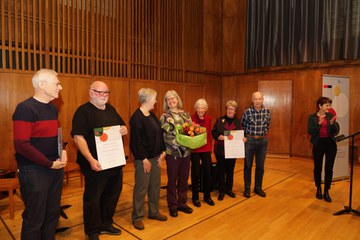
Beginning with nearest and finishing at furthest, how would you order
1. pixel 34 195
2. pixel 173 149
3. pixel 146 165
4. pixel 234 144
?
pixel 34 195, pixel 146 165, pixel 173 149, pixel 234 144

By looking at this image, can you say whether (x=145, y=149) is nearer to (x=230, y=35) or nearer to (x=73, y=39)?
(x=73, y=39)

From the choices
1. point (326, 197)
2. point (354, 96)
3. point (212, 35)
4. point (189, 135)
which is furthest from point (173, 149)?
point (212, 35)

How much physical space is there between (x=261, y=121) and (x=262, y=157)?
0.54m

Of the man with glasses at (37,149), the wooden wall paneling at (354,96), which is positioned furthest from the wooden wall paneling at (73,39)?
the wooden wall paneling at (354,96)

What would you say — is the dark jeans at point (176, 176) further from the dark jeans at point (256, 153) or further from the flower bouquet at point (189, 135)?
the dark jeans at point (256, 153)

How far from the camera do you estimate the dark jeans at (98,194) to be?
2.34 meters

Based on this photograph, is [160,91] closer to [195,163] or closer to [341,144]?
[195,163]

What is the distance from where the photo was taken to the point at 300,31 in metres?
6.66

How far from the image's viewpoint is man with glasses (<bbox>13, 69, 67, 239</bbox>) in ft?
5.89

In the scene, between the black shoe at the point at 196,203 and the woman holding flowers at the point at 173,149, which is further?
the black shoe at the point at 196,203

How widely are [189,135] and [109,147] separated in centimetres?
87

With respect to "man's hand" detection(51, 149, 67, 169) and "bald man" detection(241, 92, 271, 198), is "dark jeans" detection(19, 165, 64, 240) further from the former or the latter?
"bald man" detection(241, 92, 271, 198)

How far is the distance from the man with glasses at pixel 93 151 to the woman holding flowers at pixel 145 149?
8.7 inches

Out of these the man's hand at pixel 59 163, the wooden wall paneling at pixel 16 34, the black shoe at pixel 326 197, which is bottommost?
the black shoe at pixel 326 197
